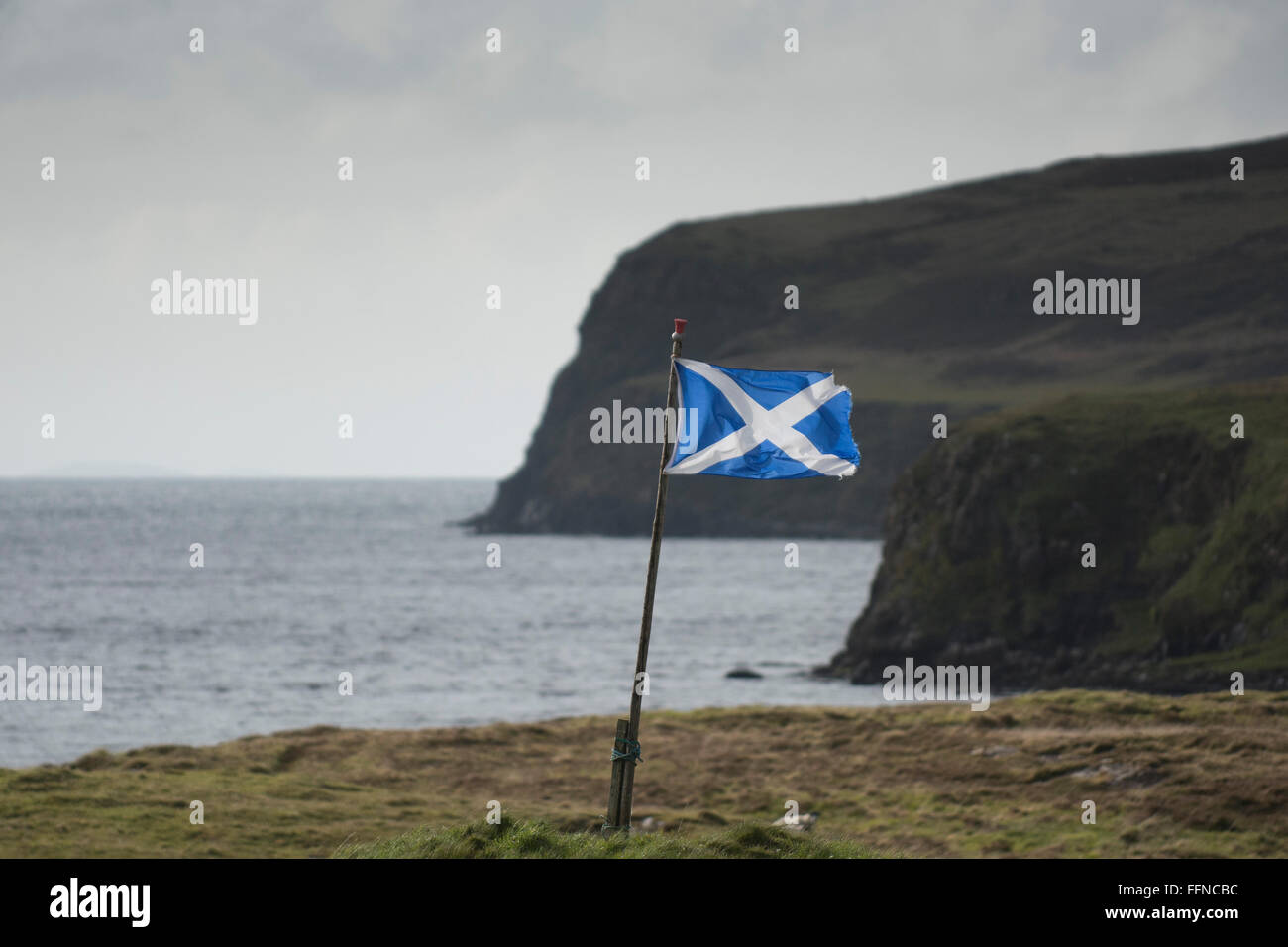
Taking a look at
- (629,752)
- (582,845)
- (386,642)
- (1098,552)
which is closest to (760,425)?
(629,752)

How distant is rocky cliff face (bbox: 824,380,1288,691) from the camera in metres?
79.1

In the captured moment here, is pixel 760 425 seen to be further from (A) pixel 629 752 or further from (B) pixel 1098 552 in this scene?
(B) pixel 1098 552

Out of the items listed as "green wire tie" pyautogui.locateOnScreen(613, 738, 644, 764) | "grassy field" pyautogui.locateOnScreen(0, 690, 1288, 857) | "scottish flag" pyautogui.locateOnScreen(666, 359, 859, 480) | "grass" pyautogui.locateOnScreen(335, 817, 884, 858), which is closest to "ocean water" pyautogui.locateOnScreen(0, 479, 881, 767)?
"grassy field" pyautogui.locateOnScreen(0, 690, 1288, 857)

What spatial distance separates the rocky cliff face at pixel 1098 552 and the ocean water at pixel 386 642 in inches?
406

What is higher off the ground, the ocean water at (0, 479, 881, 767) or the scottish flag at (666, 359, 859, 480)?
the scottish flag at (666, 359, 859, 480)

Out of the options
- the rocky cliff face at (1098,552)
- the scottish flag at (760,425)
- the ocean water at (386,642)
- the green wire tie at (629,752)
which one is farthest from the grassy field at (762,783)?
the rocky cliff face at (1098,552)

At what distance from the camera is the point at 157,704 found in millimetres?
79812

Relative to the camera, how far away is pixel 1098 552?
92312 mm

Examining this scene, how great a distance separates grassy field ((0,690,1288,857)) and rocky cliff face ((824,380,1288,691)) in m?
39.3

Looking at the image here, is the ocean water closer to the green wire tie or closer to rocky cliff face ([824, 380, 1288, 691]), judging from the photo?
rocky cliff face ([824, 380, 1288, 691])

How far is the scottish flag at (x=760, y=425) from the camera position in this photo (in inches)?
710

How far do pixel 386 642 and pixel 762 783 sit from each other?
80435 millimetres

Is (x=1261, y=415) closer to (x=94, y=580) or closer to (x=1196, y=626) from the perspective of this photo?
(x=1196, y=626)
